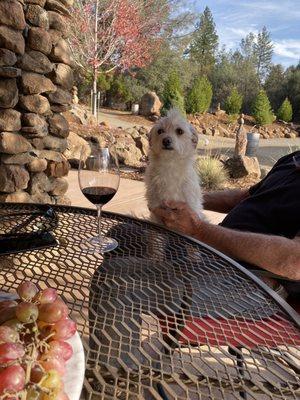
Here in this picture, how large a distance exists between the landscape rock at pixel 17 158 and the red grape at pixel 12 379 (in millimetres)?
2827

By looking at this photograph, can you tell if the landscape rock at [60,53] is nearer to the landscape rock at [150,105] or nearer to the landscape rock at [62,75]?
the landscape rock at [62,75]

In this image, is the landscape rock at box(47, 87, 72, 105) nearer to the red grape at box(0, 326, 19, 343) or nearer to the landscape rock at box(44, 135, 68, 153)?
the landscape rock at box(44, 135, 68, 153)

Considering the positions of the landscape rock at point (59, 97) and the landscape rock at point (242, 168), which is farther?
the landscape rock at point (242, 168)

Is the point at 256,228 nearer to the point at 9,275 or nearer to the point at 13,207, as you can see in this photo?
the point at 13,207

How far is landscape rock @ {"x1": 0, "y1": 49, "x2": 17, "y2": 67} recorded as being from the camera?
2.87m

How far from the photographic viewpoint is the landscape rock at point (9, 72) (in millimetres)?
2904

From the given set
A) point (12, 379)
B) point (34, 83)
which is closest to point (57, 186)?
point (34, 83)

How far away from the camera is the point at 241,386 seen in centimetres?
79

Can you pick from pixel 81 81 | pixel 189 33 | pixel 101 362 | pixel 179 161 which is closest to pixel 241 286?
pixel 101 362

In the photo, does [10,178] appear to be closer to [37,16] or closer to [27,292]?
[37,16]

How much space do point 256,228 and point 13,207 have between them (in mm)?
1167

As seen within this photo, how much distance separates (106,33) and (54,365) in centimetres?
1536

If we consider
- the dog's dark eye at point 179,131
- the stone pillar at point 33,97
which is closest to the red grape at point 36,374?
the dog's dark eye at point 179,131

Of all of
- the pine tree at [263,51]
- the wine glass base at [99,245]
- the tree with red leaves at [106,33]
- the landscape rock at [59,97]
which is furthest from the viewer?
the pine tree at [263,51]
